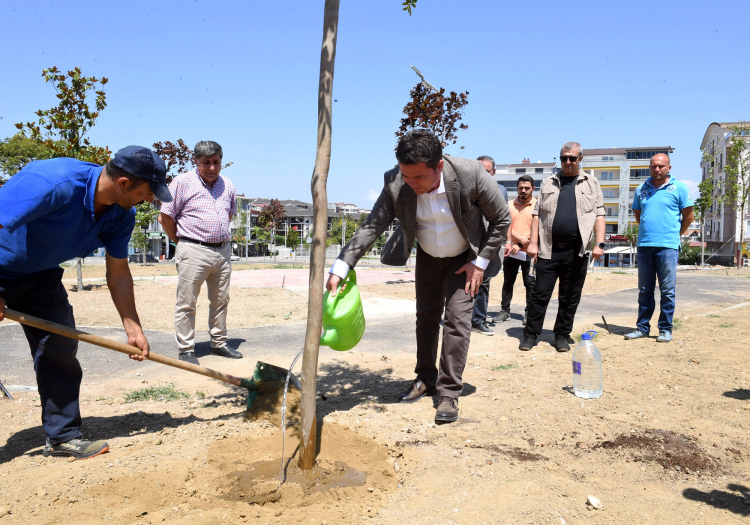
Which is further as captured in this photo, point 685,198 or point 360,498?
point 685,198

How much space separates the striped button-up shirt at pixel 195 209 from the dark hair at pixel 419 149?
8.36 ft

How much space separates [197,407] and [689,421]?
3364mm

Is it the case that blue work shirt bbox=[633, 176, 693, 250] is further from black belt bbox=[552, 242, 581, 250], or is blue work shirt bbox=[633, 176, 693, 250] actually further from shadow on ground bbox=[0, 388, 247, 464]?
shadow on ground bbox=[0, 388, 247, 464]

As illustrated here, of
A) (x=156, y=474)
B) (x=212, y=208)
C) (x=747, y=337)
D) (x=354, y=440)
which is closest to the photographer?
(x=156, y=474)

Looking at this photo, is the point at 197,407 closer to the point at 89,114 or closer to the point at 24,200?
the point at 24,200

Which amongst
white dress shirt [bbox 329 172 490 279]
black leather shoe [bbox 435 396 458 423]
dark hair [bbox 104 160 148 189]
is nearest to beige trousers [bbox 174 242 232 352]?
dark hair [bbox 104 160 148 189]

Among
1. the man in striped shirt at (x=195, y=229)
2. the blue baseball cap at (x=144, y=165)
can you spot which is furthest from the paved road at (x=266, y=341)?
the blue baseball cap at (x=144, y=165)

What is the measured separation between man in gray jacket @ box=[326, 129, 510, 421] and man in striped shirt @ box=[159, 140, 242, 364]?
2.02 meters

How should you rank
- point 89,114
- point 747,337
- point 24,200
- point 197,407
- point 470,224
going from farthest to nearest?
point 89,114, point 747,337, point 197,407, point 470,224, point 24,200

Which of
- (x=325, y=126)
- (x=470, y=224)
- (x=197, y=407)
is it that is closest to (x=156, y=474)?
(x=197, y=407)

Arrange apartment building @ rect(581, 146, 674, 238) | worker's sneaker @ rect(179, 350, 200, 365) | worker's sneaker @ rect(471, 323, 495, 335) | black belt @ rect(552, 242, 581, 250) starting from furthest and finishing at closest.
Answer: apartment building @ rect(581, 146, 674, 238) → worker's sneaker @ rect(471, 323, 495, 335) → black belt @ rect(552, 242, 581, 250) → worker's sneaker @ rect(179, 350, 200, 365)

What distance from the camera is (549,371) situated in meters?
4.60

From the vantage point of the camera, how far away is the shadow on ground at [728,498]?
2289 millimetres

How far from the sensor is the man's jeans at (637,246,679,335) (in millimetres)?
5668
